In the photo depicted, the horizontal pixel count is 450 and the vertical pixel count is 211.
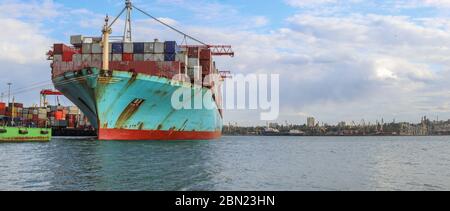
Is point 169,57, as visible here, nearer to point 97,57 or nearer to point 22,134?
point 97,57

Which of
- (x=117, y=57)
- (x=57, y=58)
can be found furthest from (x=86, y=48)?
(x=117, y=57)

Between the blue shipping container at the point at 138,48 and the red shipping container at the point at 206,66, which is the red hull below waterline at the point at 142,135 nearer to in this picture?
the red shipping container at the point at 206,66

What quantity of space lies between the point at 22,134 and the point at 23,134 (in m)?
0.16

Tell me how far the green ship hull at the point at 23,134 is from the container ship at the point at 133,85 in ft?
25.2

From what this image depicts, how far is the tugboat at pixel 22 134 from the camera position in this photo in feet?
162

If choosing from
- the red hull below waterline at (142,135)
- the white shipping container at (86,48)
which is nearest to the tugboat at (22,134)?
the white shipping container at (86,48)

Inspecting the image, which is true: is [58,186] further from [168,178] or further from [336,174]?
[336,174]

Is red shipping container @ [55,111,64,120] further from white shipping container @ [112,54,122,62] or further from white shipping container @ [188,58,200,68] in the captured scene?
white shipping container @ [188,58,200,68]

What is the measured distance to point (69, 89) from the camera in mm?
46156

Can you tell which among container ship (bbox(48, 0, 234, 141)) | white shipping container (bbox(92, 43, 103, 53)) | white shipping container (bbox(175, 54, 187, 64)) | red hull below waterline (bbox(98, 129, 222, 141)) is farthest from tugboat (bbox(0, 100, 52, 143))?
white shipping container (bbox(175, 54, 187, 64))
